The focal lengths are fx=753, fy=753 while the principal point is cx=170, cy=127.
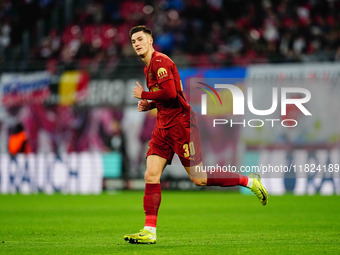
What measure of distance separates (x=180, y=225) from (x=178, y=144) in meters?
2.64

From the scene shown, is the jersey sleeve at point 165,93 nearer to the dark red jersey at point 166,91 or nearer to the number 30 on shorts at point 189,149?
the dark red jersey at point 166,91

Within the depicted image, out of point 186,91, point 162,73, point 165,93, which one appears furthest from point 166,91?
point 186,91

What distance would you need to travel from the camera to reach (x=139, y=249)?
23.2ft

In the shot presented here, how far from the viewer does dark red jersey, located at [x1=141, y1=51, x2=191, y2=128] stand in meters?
7.60

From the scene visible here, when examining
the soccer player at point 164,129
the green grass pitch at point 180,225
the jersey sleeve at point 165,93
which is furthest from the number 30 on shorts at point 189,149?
the green grass pitch at point 180,225

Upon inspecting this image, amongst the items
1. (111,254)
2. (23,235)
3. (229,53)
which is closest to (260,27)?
(229,53)

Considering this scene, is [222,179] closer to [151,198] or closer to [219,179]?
[219,179]

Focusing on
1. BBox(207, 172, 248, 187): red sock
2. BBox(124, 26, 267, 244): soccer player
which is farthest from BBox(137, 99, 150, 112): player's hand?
BBox(207, 172, 248, 187): red sock

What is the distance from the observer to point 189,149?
25.6ft

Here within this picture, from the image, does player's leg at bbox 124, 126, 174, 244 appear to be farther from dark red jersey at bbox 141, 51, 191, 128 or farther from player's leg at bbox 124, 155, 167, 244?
dark red jersey at bbox 141, 51, 191, 128

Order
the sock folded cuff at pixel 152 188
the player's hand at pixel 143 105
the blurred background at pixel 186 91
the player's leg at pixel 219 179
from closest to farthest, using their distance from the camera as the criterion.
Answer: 1. the sock folded cuff at pixel 152 188
2. the player's leg at pixel 219 179
3. the player's hand at pixel 143 105
4. the blurred background at pixel 186 91

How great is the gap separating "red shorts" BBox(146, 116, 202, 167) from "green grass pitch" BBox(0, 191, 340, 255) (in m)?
0.88

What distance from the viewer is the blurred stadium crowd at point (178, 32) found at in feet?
61.8

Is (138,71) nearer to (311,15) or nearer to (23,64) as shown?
(23,64)
